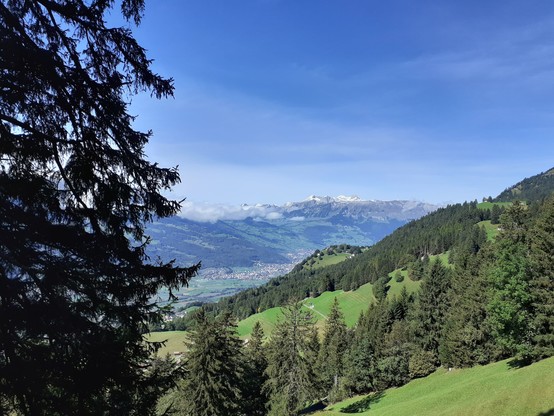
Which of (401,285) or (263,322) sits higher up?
(401,285)

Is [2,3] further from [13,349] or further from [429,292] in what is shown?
[429,292]

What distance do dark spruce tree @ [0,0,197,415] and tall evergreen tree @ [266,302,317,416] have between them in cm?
3804

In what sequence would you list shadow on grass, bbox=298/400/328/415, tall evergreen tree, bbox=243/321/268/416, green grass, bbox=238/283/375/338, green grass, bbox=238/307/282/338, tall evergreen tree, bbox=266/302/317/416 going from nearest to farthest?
tall evergreen tree, bbox=266/302/317/416 < tall evergreen tree, bbox=243/321/268/416 < shadow on grass, bbox=298/400/328/415 < green grass, bbox=238/283/375/338 < green grass, bbox=238/307/282/338

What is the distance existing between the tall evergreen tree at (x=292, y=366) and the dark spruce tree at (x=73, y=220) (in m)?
38.0

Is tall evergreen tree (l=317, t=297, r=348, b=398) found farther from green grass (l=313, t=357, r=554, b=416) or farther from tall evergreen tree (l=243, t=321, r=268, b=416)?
green grass (l=313, t=357, r=554, b=416)

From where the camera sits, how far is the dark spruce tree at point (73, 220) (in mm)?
6434

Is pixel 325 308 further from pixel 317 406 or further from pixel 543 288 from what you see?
pixel 543 288

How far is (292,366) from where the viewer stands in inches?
1718

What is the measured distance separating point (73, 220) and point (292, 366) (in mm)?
41195

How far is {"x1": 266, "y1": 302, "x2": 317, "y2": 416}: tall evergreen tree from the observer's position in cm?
4281

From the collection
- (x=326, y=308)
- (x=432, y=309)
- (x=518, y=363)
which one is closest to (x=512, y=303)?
(x=518, y=363)

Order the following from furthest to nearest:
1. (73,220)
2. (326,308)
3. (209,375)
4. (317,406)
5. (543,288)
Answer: (326,308) < (317,406) < (543,288) < (209,375) < (73,220)

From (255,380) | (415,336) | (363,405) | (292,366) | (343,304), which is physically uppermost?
(292,366)

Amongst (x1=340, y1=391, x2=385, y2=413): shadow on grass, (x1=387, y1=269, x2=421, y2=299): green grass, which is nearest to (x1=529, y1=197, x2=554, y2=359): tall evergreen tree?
(x1=340, y1=391, x2=385, y2=413): shadow on grass
